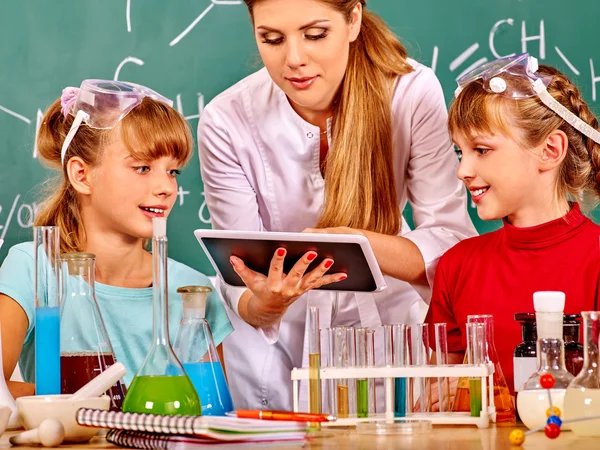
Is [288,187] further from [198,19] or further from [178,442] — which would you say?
[178,442]

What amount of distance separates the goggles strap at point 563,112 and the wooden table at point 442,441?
762 millimetres

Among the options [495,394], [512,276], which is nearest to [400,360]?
[495,394]

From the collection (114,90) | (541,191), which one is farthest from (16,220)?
(541,191)

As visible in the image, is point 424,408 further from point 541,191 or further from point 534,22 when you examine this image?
point 534,22

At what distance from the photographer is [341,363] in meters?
1.23

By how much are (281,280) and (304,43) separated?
52cm

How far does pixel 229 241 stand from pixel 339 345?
13.2 inches

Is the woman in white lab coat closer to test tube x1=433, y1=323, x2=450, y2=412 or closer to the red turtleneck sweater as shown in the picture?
the red turtleneck sweater

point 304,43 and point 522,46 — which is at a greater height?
point 522,46

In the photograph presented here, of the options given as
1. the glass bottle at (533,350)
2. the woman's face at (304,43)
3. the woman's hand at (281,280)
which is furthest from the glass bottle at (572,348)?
the woman's face at (304,43)

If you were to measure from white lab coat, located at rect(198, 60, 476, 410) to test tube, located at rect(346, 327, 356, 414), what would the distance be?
0.72 metres

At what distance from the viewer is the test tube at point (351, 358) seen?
122 centimetres

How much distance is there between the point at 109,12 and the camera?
2586 mm

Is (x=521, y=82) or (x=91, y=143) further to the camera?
(x=91, y=143)
